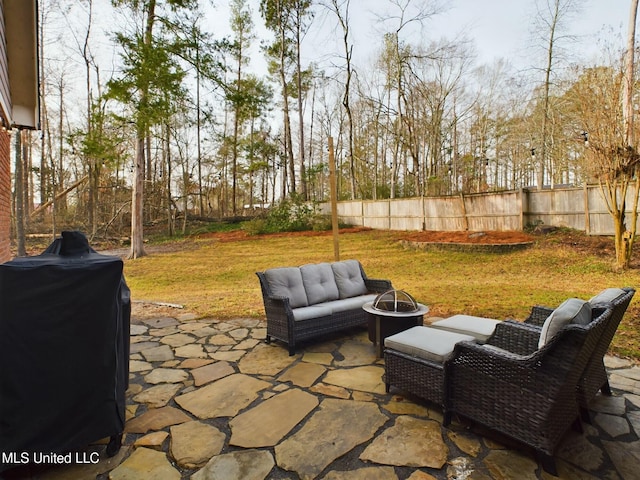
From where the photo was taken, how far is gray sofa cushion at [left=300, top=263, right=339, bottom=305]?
3.94m

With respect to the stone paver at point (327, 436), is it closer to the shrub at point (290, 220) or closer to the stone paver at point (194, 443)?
the stone paver at point (194, 443)

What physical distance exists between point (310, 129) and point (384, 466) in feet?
74.2

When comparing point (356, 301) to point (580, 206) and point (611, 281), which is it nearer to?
point (611, 281)

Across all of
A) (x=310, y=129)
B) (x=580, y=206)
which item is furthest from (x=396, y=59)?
(x=580, y=206)

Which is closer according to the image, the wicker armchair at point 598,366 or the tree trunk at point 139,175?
the wicker armchair at point 598,366

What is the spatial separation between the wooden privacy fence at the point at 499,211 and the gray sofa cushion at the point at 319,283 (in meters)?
8.67

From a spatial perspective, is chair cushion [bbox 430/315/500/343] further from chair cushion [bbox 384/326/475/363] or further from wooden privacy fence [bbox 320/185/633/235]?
wooden privacy fence [bbox 320/185/633/235]

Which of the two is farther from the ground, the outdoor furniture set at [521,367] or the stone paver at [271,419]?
the outdoor furniture set at [521,367]

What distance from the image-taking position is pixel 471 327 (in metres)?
2.93

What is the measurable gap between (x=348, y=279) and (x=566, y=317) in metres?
2.71

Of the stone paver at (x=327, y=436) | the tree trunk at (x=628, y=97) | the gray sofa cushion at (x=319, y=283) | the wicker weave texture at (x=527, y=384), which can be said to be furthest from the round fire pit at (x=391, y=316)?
the tree trunk at (x=628, y=97)

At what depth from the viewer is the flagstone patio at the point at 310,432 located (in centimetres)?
182

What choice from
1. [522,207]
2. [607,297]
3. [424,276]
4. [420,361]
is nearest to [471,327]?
[420,361]

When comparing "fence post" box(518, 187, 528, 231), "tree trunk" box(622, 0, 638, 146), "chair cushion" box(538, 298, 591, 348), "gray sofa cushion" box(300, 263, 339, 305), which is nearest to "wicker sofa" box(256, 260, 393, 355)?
"gray sofa cushion" box(300, 263, 339, 305)
